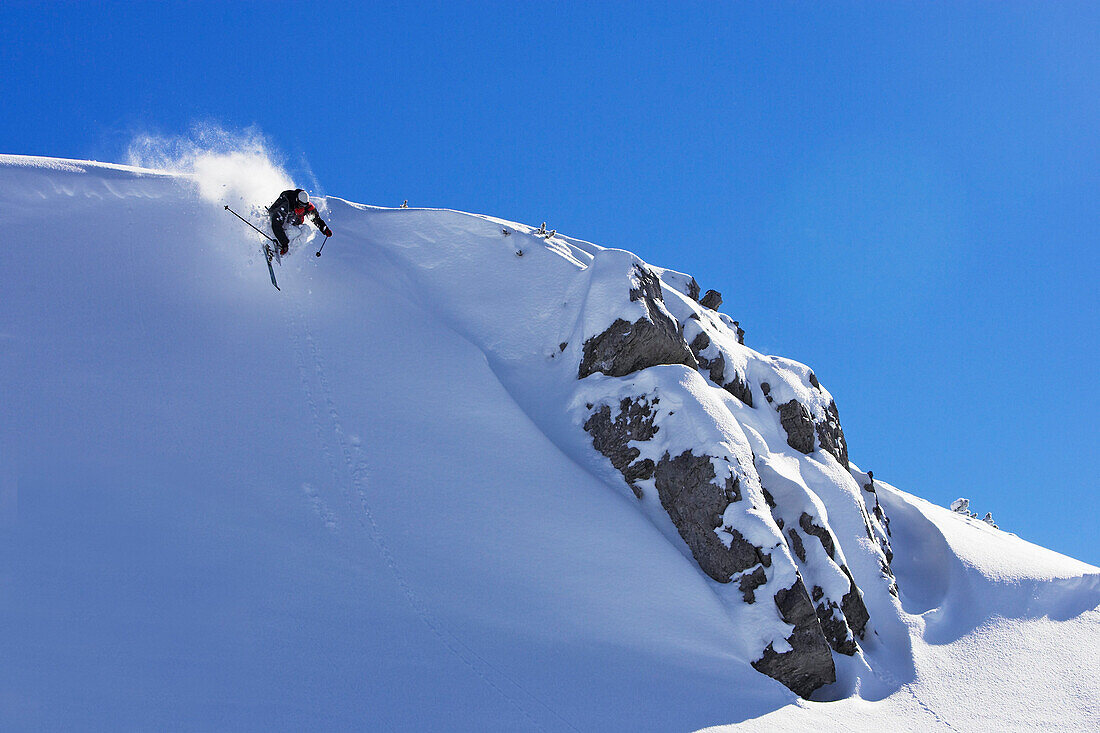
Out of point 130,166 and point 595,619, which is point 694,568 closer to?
point 595,619

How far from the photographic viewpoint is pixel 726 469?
1498 centimetres

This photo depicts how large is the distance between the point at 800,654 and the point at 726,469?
175 inches

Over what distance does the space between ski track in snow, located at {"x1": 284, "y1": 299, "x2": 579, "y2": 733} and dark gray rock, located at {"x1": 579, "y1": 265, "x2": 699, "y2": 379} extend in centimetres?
746

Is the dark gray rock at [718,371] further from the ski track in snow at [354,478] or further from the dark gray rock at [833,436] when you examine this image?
the ski track in snow at [354,478]

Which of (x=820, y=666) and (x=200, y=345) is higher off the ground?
(x=200, y=345)

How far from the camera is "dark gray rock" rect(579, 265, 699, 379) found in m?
17.7

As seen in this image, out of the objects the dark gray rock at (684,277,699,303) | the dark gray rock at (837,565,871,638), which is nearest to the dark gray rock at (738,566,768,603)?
the dark gray rock at (837,565,871,638)

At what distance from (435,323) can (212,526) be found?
1022 cm

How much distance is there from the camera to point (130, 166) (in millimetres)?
22578

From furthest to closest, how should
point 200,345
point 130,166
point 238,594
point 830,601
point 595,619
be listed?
point 130,166
point 200,345
point 830,601
point 595,619
point 238,594

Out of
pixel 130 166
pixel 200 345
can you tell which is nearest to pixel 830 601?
pixel 200 345

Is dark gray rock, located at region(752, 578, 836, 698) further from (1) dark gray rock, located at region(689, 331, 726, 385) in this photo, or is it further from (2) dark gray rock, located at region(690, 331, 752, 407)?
(1) dark gray rock, located at region(689, 331, 726, 385)

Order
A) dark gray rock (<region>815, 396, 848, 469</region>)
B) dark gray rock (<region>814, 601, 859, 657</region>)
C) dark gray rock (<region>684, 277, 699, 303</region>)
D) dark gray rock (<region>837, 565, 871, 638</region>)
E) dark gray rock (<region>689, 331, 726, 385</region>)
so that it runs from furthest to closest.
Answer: dark gray rock (<region>684, 277, 699, 303</region>), dark gray rock (<region>815, 396, 848, 469</region>), dark gray rock (<region>689, 331, 726, 385</region>), dark gray rock (<region>837, 565, 871, 638</region>), dark gray rock (<region>814, 601, 859, 657</region>)

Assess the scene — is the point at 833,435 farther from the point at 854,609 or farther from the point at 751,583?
the point at 751,583
